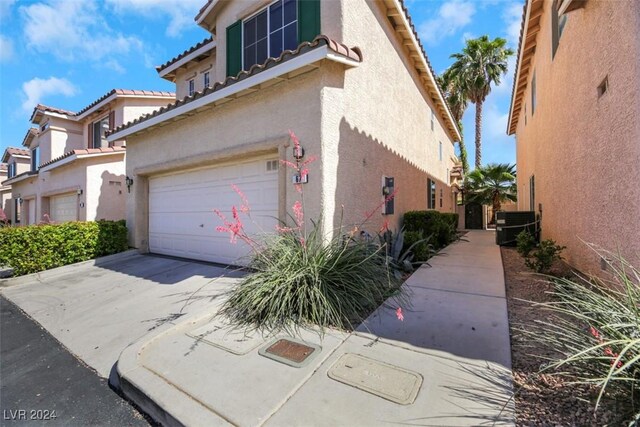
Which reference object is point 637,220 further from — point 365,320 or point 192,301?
point 192,301

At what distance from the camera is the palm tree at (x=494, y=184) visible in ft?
58.6

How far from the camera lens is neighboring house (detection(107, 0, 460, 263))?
Answer: 5406 mm

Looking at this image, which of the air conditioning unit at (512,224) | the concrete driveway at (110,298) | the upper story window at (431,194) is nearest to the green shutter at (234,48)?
the concrete driveway at (110,298)

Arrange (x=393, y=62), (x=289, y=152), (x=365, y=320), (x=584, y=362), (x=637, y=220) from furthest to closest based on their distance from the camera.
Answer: (x=393, y=62) < (x=289, y=152) < (x=365, y=320) < (x=637, y=220) < (x=584, y=362)

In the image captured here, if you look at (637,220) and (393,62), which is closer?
(637,220)

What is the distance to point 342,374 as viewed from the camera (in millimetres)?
2557

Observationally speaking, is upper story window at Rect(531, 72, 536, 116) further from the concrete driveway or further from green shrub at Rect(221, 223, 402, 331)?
the concrete driveway

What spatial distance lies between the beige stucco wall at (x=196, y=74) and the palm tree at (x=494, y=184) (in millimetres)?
17036

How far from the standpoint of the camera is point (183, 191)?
819 cm

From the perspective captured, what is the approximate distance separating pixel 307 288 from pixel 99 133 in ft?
55.5

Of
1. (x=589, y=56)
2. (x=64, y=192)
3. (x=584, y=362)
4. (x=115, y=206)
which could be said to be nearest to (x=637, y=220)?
(x=584, y=362)

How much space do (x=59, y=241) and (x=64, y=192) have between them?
278 inches

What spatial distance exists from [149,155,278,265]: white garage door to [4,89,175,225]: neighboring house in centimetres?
431

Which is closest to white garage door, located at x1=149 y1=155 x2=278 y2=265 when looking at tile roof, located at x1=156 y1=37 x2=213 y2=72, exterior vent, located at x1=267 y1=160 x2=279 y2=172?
exterior vent, located at x1=267 y1=160 x2=279 y2=172
